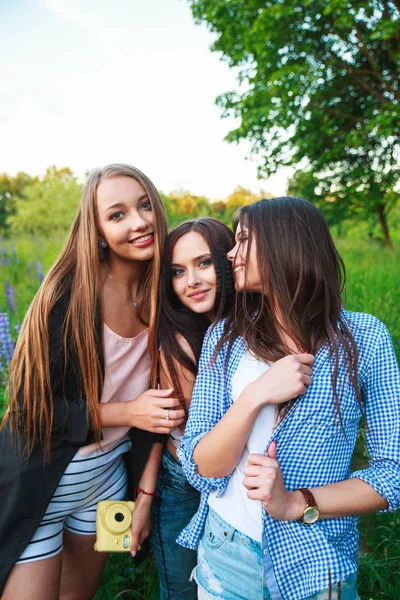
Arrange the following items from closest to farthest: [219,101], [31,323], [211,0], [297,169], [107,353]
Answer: [31,323], [107,353], [211,0], [219,101], [297,169]

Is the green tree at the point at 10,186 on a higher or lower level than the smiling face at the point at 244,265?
→ higher

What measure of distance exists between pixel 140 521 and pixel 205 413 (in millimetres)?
761

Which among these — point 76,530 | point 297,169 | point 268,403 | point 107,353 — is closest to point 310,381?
point 268,403

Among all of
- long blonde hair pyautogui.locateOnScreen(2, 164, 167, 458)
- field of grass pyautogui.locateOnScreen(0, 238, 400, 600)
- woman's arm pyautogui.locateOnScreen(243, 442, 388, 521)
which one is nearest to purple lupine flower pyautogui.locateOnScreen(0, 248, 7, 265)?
field of grass pyautogui.locateOnScreen(0, 238, 400, 600)

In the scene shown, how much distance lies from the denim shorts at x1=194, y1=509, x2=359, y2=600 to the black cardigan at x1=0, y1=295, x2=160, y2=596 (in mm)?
623

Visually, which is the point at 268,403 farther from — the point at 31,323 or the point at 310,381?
the point at 31,323

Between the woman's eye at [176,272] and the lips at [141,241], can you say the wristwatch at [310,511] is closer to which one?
the woman's eye at [176,272]

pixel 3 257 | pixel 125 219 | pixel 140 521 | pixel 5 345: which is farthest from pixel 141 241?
pixel 3 257

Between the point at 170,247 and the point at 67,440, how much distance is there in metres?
0.86

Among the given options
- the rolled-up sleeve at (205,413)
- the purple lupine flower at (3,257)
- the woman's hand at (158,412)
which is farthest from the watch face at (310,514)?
the purple lupine flower at (3,257)

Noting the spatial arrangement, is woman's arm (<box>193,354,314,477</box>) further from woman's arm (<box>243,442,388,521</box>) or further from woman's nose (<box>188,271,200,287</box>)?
woman's nose (<box>188,271,200,287</box>)

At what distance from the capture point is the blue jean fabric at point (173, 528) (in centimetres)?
200

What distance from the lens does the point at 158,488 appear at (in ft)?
6.81

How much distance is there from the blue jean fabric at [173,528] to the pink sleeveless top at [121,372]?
0.27 m
